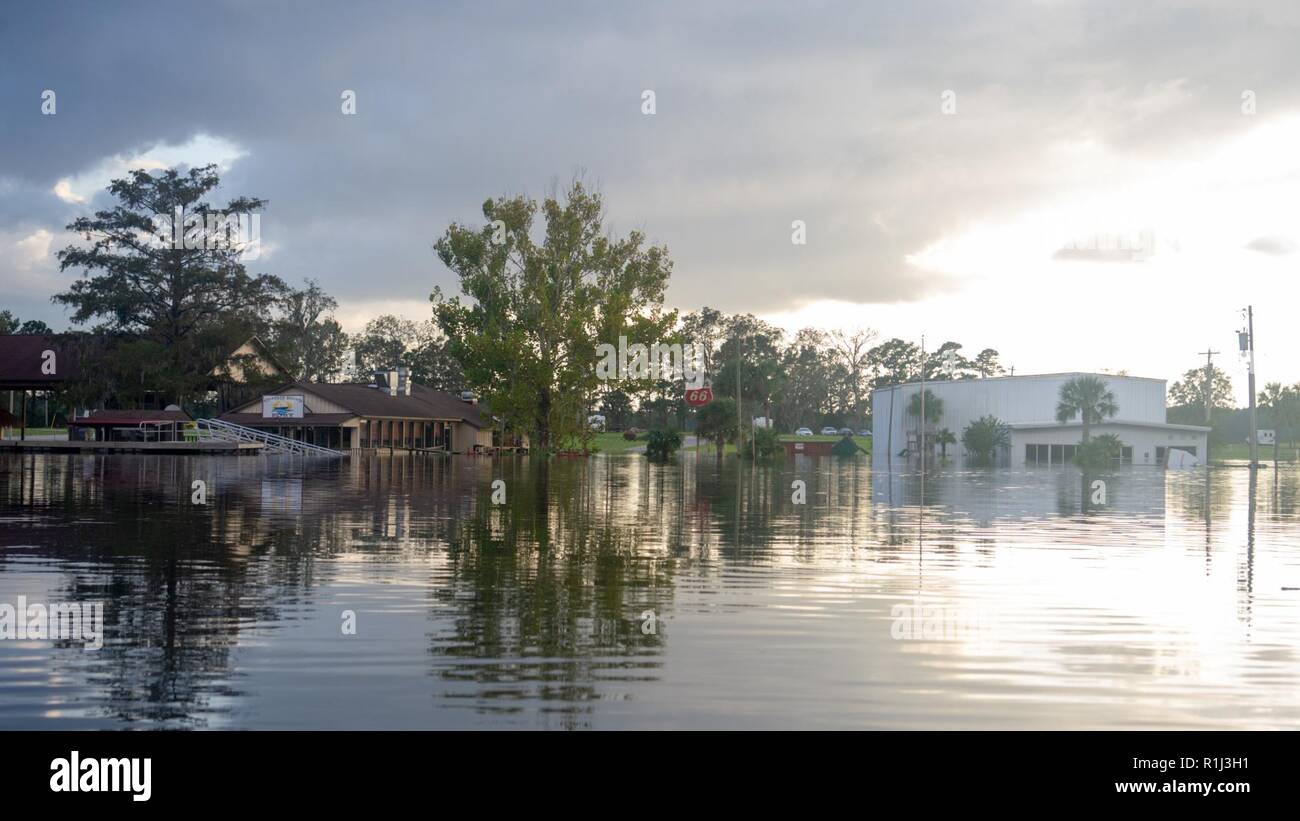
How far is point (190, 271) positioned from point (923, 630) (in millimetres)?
76134

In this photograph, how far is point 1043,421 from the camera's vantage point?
90.6 metres

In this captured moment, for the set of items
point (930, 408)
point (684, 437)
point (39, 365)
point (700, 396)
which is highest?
point (39, 365)

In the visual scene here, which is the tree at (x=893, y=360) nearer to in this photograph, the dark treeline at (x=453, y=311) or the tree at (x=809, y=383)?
the tree at (x=809, y=383)

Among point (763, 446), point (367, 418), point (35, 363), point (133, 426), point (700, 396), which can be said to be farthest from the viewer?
point (700, 396)

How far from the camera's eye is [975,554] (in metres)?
17.5

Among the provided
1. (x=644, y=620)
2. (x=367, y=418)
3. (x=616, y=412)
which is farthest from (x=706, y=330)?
(x=644, y=620)

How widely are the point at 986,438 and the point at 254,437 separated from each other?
5269 centimetres

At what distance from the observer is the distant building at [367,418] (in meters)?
83.1

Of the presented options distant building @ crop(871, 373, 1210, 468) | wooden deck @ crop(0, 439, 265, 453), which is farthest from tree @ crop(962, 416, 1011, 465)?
wooden deck @ crop(0, 439, 265, 453)

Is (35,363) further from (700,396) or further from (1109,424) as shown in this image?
(1109,424)

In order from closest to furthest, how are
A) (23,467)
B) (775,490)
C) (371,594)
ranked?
(371,594), (775,490), (23,467)
